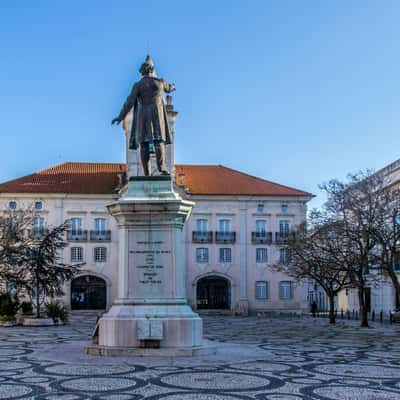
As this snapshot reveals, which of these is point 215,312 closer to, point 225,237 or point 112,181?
point 225,237

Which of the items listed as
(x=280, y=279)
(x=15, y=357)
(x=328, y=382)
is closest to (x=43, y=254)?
(x=15, y=357)

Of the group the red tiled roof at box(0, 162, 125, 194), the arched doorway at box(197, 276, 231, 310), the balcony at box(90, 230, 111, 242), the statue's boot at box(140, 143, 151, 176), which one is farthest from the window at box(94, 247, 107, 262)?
the statue's boot at box(140, 143, 151, 176)

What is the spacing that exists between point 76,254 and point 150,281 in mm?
42077

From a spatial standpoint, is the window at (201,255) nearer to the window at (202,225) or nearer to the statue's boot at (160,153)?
the window at (202,225)

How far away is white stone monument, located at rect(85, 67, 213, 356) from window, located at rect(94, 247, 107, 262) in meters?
41.4

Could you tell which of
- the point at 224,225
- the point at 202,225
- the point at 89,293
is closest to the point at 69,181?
the point at 89,293

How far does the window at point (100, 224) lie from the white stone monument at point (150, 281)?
4173cm

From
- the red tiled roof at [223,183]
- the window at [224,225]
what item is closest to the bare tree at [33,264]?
the red tiled roof at [223,183]

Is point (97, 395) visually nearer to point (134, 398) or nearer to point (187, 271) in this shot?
point (134, 398)

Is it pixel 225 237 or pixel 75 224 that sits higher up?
pixel 75 224

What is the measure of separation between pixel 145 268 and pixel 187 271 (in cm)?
4171

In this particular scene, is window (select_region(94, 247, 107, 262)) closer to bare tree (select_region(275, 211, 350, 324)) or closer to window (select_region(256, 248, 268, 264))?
window (select_region(256, 248, 268, 264))

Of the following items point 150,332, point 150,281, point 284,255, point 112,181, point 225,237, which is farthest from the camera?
point 112,181

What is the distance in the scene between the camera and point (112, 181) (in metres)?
56.5
